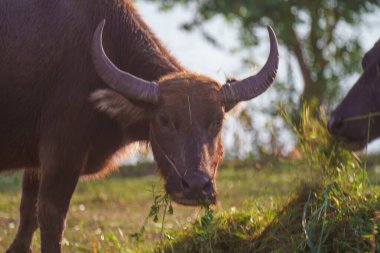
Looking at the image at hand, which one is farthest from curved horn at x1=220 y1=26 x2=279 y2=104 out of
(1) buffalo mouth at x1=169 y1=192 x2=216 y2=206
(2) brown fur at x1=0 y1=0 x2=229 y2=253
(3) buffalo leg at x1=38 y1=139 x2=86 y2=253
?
(3) buffalo leg at x1=38 y1=139 x2=86 y2=253

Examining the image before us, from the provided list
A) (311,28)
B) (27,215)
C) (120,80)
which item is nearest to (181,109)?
(120,80)

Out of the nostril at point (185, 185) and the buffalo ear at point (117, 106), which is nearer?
the nostril at point (185, 185)

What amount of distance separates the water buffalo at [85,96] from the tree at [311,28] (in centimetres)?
1138

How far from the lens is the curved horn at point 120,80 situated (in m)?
7.52

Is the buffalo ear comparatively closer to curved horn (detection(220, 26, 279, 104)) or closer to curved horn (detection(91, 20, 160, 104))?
curved horn (detection(91, 20, 160, 104))

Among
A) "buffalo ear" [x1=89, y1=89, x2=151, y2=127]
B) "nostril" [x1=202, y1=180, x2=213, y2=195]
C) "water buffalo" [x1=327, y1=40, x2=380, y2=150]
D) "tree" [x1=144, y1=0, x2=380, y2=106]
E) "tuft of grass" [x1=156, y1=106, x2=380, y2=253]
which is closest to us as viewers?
"tuft of grass" [x1=156, y1=106, x2=380, y2=253]

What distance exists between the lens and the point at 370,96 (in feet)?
25.0

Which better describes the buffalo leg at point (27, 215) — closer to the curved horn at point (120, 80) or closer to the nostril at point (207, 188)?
the curved horn at point (120, 80)

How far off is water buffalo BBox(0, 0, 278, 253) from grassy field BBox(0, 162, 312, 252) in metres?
0.71

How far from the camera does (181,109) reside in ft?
24.4

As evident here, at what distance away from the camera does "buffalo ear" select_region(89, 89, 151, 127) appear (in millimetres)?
7680

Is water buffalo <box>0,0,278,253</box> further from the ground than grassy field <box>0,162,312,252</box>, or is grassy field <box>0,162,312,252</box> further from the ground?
water buffalo <box>0,0,278,253</box>

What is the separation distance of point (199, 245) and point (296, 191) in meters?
0.89

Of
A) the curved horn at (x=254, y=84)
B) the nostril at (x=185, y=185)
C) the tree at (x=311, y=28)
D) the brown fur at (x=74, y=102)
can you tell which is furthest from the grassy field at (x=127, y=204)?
the tree at (x=311, y=28)
